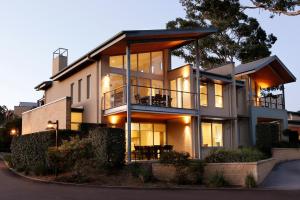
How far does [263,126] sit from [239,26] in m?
20.4

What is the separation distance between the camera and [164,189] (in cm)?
1452

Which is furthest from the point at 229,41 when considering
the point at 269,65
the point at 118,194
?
the point at 118,194

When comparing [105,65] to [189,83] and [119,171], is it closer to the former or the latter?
[189,83]

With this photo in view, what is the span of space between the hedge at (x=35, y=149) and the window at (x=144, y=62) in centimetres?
778

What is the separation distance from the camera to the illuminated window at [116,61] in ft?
77.3

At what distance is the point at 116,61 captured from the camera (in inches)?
937

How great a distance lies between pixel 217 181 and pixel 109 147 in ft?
16.9

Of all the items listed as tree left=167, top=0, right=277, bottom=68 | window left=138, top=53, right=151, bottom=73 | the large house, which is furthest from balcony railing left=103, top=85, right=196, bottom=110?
tree left=167, top=0, right=277, bottom=68

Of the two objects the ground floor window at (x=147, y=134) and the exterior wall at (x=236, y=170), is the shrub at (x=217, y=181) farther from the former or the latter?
the ground floor window at (x=147, y=134)

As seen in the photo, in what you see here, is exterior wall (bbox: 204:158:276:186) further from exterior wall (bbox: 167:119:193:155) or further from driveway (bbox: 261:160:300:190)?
exterior wall (bbox: 167:119:193:155)

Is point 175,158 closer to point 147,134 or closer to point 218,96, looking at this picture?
point 147,134

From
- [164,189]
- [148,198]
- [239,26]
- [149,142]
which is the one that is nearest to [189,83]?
[149,142]

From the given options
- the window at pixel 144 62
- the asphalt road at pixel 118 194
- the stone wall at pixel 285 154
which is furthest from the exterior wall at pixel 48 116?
the stone wall at pixel 285 154

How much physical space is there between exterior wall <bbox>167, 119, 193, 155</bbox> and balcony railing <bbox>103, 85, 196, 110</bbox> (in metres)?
1.28
